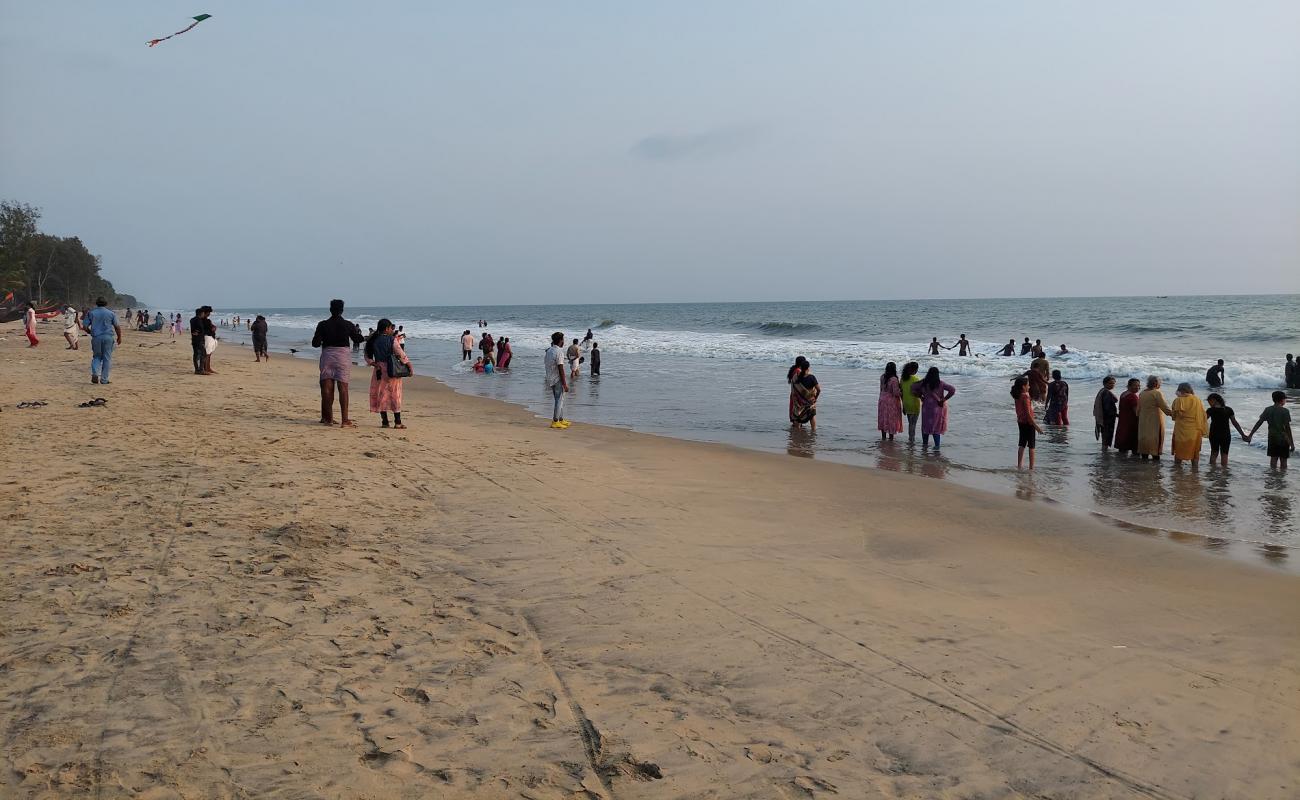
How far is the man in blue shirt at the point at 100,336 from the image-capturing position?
1560cm

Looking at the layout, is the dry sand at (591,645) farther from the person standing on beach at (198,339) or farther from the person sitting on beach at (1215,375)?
the person sitting on beach at (1215,375)

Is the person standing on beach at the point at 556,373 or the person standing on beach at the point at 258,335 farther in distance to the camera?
the person standing on beach at the point at 258,335

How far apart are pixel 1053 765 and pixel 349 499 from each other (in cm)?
589

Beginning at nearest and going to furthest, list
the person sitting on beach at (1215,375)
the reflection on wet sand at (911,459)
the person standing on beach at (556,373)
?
1. the reflection on wet sand at (911,459)
2. the person standing on beach at (556,373)
3. the person sitting on beach at (1215,375)

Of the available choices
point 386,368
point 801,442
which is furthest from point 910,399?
point 386,368

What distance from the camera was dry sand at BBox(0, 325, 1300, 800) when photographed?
11.0ft

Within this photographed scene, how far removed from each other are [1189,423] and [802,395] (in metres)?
6.14

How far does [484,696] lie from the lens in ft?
12.7

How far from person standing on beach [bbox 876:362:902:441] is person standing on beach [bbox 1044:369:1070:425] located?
3946 millimetres

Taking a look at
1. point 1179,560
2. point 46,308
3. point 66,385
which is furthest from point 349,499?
point 46,308

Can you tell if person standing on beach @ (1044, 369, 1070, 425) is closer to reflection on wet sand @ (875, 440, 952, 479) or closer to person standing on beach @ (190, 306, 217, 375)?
reflection on wet sand @ (875, 440, 952, 479)

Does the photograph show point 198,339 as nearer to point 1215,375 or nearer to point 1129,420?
point 1129,420

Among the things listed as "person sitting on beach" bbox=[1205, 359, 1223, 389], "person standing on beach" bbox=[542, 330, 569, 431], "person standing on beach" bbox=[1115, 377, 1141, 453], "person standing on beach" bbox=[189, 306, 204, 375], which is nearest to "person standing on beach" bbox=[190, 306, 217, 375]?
"person standing on beach" bbox=[189, 306, 204, 375]

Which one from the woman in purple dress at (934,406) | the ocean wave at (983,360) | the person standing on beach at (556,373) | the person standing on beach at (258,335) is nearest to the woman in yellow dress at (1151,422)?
the woman in purple dress at (934,406)
